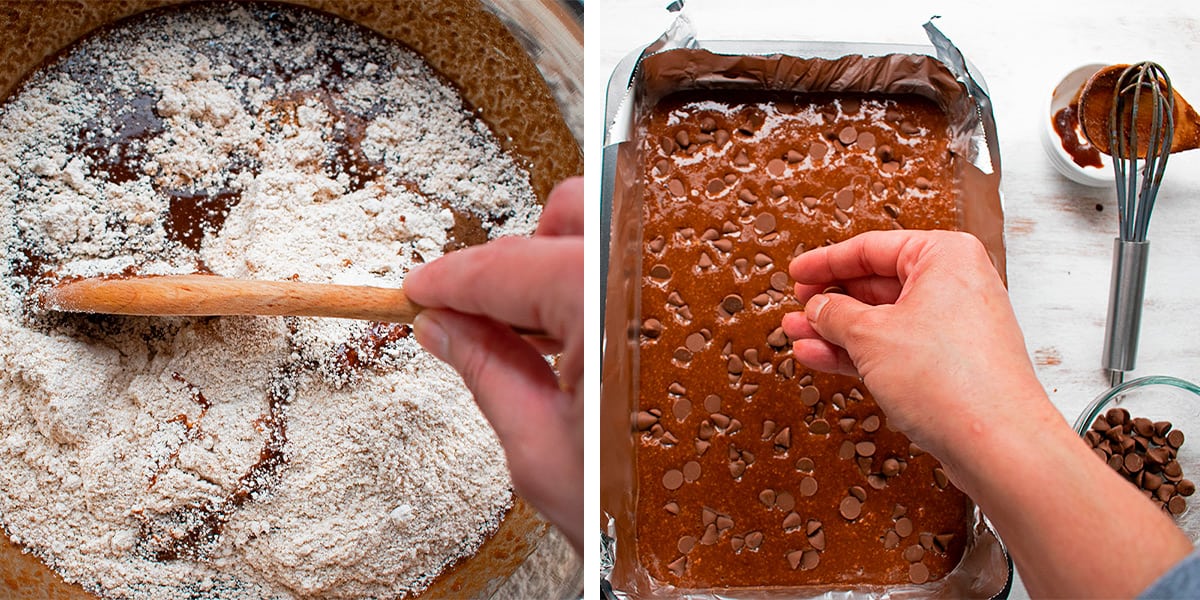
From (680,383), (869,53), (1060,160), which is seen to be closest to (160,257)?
(680,383)

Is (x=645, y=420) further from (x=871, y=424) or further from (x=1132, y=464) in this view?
(x=1132, y=464)

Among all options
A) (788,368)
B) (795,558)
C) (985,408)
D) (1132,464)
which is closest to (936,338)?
(985,408)

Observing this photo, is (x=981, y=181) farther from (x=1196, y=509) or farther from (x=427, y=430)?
(x=427, y=430)

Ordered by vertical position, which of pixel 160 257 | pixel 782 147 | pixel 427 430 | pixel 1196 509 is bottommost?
pixel 1196 509

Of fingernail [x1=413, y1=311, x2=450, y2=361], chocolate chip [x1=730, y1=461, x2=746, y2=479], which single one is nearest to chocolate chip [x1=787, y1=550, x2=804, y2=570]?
chocolate chip [x1=730, y1=461, x2=746, y2=479]

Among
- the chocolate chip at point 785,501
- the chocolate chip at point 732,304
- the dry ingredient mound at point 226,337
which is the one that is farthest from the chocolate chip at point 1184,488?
the dry ingredient mound at point 226,337

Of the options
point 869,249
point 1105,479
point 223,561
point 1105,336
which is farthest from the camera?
point 1105,336
